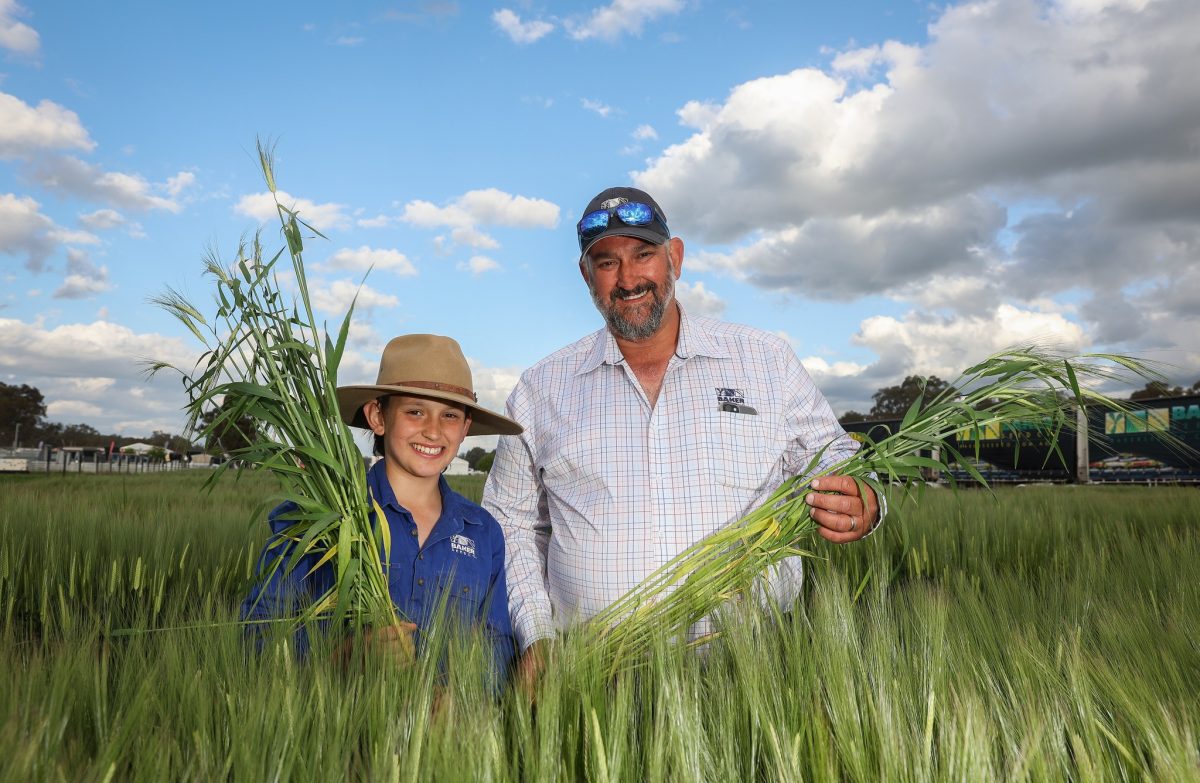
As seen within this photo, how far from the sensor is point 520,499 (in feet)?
10.6

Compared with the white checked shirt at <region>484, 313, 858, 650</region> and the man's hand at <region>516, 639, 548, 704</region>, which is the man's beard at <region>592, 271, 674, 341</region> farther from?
the man's hand at <region>516, 639, 548, 704</region>

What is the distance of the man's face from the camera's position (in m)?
3.17

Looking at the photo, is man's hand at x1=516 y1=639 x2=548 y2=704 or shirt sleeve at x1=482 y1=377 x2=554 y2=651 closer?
man's hand at x1=516 y1=639 x2=548 y2=704

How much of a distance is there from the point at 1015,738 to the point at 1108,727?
27cm

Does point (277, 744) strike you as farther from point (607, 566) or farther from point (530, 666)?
point (607, 566)

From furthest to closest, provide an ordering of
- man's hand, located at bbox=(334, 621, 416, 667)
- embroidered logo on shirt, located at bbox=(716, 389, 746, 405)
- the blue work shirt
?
embroidered logo on shirt, located at bbox=(716, 389, 746, 405) → the blue work shirt → man's hand, located at bbox=(334, 621, 416, 667)

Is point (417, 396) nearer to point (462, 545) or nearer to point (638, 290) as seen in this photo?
point (462, 545)

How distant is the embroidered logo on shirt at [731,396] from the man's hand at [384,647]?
5.20 feet

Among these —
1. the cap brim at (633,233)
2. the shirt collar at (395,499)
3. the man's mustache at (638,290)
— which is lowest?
the shirt collar at (395,499)

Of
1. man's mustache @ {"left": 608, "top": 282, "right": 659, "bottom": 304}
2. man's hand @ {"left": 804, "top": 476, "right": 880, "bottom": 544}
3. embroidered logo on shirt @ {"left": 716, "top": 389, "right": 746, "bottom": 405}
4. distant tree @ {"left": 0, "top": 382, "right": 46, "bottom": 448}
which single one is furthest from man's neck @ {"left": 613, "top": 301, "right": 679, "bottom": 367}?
distant tree @ {"left": 0, "top": 382, "right": 46, "bottom": 448}

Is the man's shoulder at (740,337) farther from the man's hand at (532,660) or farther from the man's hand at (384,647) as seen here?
the man's hand at (384,647)

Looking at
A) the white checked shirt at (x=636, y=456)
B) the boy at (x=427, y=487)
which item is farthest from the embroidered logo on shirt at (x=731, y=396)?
the boy at (x=427, y=487)

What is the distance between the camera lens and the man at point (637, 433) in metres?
2.85

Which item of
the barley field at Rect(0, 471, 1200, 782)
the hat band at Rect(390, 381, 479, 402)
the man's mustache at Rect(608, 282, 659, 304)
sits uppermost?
the man's mustache at Rect(608, 282, 659, 304)
